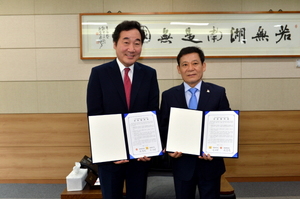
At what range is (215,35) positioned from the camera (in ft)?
11.3

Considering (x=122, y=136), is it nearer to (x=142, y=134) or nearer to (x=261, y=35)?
(x=142, y=134)

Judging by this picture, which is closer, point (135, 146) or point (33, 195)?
point (135, 146)

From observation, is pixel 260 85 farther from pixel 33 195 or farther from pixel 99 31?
pixel 33 195

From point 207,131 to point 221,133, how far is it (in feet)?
0.28

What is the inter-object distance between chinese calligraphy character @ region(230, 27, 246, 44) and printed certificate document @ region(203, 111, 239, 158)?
83.4 inches

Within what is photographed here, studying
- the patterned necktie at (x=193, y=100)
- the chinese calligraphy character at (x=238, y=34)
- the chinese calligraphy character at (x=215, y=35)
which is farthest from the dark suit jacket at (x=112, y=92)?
the chinese calligraphy character at (x=238, y=34)

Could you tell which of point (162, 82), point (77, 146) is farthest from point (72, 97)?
point (162, 82)

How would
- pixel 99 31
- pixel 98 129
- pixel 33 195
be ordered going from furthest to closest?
pixel 99 31 → pixel 33 195 → pixel 98 129

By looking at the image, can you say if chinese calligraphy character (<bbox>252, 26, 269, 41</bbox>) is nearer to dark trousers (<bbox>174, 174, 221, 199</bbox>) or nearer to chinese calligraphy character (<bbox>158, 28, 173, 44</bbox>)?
chinese calligraphy character (<bbox>158, 28, 173, 44</bbox>)

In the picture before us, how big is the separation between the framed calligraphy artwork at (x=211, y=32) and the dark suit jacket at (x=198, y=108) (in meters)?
1.83

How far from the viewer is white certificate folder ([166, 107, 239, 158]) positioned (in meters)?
1.59

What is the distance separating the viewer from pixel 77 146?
11.8 ft

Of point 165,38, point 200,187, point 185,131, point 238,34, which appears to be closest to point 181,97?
point 185,131

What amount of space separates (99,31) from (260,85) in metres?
2.25
